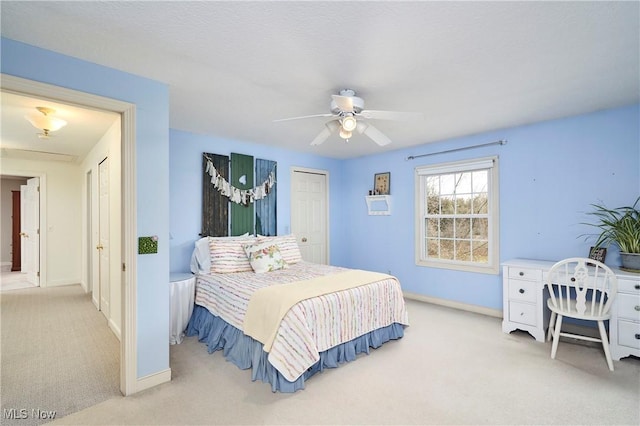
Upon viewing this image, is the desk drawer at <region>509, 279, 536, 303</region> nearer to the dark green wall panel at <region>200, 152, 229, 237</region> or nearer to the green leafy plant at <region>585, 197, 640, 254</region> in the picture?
the green leafy plant at <region>585, 197, 640, 254</region>

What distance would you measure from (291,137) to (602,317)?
379 centimetres

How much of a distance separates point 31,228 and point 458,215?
777 cm

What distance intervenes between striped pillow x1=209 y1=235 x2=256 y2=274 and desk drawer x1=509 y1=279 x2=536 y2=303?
302 cm

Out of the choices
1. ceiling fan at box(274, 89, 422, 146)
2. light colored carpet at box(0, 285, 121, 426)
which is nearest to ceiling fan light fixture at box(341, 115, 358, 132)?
ceiling fan at box(274, 89, 422, 146)

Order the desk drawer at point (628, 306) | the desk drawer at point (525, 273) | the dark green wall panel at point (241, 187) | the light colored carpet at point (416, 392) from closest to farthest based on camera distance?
the light colored carpet at point (416, 392) < the desk drawer at point (628, 306) < the desk drawer at point (525, 273) < the dark green wall panel at point (241, 187)

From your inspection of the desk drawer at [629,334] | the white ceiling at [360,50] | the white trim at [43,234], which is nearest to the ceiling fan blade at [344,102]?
the white ceiling at [360,50]

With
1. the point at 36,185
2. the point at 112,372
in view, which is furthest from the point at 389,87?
the point at 36,185

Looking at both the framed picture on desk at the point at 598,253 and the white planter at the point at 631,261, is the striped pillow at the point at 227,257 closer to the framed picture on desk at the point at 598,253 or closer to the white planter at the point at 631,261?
the framed picture on desk at the point at 598,253

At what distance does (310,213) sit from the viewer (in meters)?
5.33

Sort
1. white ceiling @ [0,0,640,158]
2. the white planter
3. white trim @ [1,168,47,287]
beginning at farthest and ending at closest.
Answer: white trim @ [1,168,47,287], the white planter, white ceiling @ [0,0,640,158]

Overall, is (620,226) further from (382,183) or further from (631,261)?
(382,183)

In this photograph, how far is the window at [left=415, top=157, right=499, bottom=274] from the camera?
398 cm

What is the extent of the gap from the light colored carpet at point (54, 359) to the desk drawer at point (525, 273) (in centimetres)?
387

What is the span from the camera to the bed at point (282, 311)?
2.33 m
